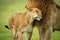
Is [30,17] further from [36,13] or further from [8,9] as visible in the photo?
[8,9]

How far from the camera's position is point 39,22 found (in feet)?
14.8

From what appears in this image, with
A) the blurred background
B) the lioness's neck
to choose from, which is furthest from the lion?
the blurred background

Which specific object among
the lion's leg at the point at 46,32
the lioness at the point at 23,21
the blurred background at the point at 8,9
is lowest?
the blurred background at the point at 8,9

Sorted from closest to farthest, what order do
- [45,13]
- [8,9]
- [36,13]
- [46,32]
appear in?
[36,13] < [45,13] < [46,32] < [8,9]

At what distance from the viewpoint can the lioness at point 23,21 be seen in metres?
4.32

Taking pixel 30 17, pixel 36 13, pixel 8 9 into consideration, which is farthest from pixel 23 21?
pixel 8 9

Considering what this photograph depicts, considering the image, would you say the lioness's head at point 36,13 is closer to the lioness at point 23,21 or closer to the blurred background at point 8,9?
the lioness at point 23,21

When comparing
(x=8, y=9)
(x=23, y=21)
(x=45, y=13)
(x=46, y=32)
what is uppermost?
(x=45, y=13)

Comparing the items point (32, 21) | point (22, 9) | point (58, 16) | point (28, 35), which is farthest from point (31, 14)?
point (22, 9)

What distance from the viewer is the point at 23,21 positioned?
452 cm

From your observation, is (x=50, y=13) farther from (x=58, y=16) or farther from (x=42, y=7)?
(x=58, y=16)

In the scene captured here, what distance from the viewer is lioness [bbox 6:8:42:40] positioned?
432 centimetres

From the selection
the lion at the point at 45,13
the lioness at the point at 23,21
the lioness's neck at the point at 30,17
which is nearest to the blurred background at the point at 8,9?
the lioness at the point at 23,21

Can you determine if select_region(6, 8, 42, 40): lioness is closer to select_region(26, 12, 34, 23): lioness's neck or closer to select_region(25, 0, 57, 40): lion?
select_region(26, 12, 34, 23): lioness's neck
